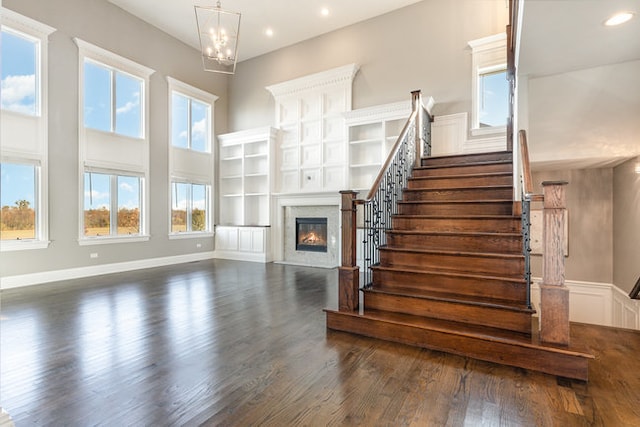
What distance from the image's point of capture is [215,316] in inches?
146

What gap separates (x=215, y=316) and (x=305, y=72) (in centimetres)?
648

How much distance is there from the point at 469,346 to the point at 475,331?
0.14 m

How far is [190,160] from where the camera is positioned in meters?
8.29

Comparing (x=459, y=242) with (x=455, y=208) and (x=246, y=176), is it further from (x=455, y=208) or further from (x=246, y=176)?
(x=246, y=176)

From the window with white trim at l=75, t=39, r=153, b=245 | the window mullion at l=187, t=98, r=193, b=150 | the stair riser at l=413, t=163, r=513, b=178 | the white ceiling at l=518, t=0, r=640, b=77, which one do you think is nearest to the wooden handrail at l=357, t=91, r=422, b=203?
the stair riser at l=413, t=163, r=513, b=178

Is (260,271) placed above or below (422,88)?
below

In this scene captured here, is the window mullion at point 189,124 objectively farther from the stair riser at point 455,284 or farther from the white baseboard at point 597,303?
the white baseboard at point 597,303

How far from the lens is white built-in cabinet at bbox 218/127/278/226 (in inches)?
323

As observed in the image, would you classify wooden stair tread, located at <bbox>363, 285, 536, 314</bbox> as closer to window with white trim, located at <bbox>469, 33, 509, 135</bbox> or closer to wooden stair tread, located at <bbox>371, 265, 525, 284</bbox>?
wooden stair tread, located at <bbox>371, 265, 525, 284</bbox>

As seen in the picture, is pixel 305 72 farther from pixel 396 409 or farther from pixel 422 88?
pixel 396 409

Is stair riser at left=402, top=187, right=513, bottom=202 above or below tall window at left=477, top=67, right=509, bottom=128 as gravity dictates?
below

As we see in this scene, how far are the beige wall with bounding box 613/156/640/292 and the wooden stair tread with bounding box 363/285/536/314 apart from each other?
8.80 feet

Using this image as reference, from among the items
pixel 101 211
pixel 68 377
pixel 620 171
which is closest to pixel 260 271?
pixel 101 211

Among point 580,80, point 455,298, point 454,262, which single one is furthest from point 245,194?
point 580,80
